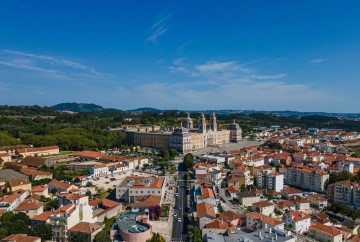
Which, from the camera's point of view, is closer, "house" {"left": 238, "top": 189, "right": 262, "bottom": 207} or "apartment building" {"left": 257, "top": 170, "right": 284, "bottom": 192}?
"house" {"left": 238, "top": 189, "right": 262, "bottom": 207}

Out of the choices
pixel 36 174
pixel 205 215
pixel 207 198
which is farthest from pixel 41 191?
pixel 205 215

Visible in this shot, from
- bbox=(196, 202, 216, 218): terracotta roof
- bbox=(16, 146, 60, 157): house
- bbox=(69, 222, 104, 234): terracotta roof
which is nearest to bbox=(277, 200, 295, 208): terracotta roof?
bbox=(196, 202, 216, 218): terracotta roof

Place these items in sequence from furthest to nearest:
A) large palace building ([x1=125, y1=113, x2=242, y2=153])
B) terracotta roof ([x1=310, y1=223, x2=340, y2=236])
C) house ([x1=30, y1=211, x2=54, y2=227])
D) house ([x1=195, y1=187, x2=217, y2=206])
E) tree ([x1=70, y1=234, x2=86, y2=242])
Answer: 1. large palace building ([x1=125, y1=113, x2=242, y2=153])
2. house ([x1=195, y1=187, x2=217, y2=206])
3. terracotta roof ([x1=310, y1=223, x2=340, y2=236])
4. house ([x1=30, y1=211, x2=54, y2=227])
5. tree ([x1=70, y1=234, x2=86, y2=242])

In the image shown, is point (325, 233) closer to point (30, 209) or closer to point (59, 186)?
point (30, 209)

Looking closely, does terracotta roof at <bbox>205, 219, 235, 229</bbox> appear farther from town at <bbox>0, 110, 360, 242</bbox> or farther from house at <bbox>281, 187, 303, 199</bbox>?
house at <bbox>281, 187, 303, 199</bbox>

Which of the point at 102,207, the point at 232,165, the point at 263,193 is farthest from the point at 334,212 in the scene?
the point at 102,207

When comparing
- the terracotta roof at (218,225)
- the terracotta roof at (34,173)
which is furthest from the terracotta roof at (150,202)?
the terracotta roof at (34,173)

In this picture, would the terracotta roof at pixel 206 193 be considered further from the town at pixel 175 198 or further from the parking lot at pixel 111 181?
the parking lot at pixel 111 181

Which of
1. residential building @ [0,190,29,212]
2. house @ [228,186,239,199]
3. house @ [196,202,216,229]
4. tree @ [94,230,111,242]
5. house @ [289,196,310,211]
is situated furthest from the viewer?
house @ [228,186,239,199]
